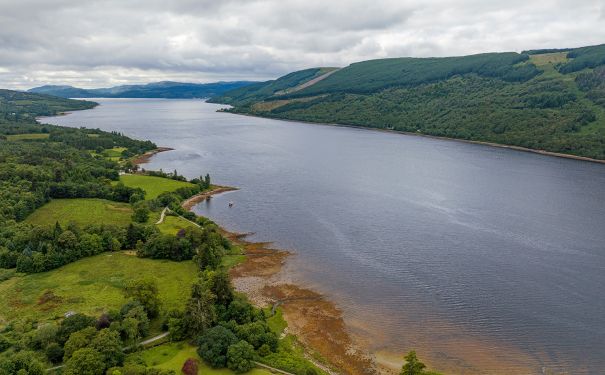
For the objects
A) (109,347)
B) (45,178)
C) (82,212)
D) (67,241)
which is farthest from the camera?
(45,178)

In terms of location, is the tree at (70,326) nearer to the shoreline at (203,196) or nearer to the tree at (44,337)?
the tree at (44,337)

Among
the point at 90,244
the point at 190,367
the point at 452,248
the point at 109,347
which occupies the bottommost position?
the point at 190,367

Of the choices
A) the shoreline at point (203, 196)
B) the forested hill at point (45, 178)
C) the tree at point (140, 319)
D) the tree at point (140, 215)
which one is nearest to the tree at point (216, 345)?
the tree at point (140, 319)

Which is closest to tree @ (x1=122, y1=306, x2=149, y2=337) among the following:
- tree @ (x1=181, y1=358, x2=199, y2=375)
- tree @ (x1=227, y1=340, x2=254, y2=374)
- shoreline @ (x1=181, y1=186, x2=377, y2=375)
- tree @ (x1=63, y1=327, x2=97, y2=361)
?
tree @ (x1=63, y1=327, x2=97, y2=361)

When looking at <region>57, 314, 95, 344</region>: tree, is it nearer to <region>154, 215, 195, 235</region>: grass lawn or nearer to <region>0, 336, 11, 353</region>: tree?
<region>0, 336, 11, 353</region>: tree

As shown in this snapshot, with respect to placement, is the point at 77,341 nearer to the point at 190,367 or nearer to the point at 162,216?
the point at 190,367

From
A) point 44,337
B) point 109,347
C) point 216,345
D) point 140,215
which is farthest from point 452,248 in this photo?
point 44,337
